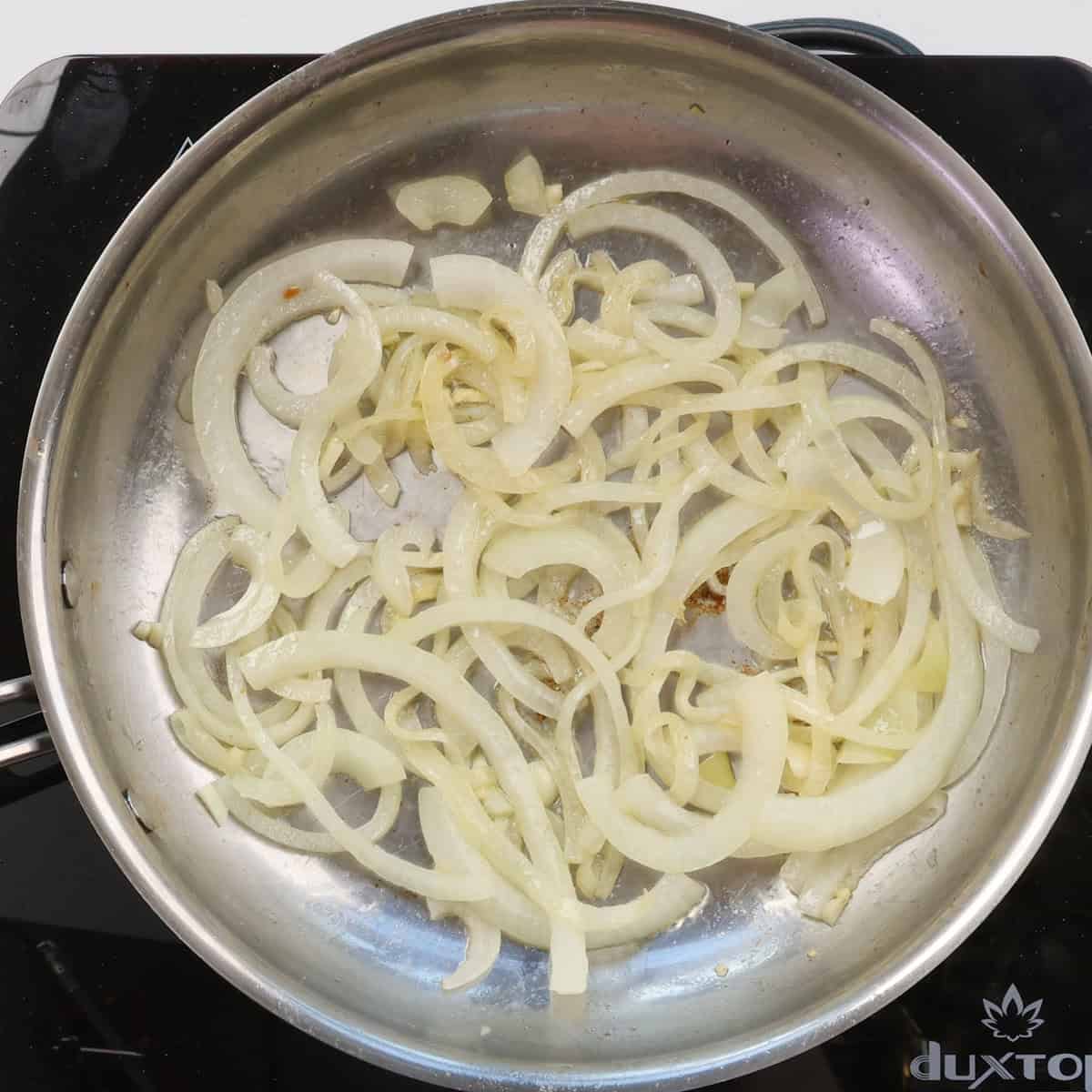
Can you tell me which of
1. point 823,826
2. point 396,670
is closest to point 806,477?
point 823,826

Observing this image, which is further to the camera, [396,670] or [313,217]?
[313,217]

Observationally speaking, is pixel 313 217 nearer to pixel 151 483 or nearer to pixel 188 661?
pixel 151 483

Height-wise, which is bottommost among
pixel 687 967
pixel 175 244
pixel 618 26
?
pixel 687 967

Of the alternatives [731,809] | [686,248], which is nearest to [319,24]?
[686,248]

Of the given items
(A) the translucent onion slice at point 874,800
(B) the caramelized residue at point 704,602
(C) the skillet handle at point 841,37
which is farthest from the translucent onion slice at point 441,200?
(A) the translucent onion slice at point 874,800

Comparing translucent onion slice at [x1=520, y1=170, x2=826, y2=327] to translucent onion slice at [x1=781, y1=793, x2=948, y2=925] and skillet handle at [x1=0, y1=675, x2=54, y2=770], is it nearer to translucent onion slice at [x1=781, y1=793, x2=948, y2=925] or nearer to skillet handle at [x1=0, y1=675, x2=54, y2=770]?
translucent onion slice at [x1=781, y1=793, x2=948, y2=925]

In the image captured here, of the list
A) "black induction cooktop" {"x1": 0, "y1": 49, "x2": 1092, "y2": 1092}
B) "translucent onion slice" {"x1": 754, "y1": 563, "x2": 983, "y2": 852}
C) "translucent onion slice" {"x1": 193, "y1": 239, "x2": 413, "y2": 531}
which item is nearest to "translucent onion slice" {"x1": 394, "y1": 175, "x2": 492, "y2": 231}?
"translucent onion slice" {"x1": 193, "y1": 239, "x2": 413, "y2": 531}

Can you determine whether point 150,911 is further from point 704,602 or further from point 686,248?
point 686,248
